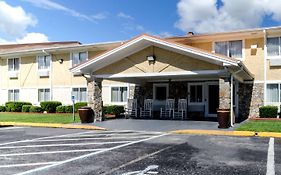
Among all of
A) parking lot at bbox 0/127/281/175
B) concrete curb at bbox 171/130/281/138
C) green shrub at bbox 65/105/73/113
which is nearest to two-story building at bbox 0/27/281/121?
green shrub at bbox 65/105/73/113

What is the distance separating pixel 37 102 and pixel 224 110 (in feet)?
59.7

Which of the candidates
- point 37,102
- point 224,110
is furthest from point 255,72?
point 37,102

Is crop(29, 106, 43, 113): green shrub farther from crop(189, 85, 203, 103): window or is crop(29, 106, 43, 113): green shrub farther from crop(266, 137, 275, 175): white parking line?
crop(266, 137, 275, 175): white parking line

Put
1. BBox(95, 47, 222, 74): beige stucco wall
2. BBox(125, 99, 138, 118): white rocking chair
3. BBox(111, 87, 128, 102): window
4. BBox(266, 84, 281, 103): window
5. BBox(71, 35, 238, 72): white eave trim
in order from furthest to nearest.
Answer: BBox(111, 87, 128, 102): window, BBox(125, 99, 138, 118): white rocking chair, BBox(266, 84, 281, 103): window, BBox(95, 47, 222, 74): beige stucco wall, BBox(71, 35, 238, 72): white eave trim

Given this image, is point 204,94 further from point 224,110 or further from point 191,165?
point 191,165

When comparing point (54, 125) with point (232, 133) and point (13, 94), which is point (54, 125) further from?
point (13, 94)

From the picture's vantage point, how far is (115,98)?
25297mm

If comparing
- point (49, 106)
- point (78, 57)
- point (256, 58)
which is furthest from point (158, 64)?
point (49, 106)

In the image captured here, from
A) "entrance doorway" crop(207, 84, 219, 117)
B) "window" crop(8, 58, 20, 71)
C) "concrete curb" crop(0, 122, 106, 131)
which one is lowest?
"concrete curb" crop(0, 122, 106, 131)

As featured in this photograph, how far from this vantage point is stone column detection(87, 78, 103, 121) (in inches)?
757

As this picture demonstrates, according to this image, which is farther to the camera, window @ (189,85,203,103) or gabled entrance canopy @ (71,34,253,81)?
window @ (189,85,203,103)

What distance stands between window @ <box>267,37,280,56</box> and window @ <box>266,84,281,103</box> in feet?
6.35

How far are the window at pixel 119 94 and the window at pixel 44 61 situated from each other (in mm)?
6498

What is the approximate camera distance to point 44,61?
2817 centimetres
